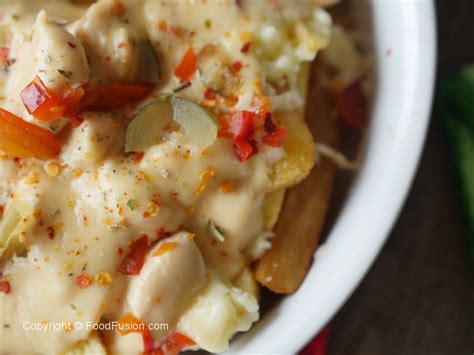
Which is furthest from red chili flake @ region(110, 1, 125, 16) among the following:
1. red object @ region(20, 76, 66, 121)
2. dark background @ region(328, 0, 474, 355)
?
dark background @ region(328, 0, 474, 355)

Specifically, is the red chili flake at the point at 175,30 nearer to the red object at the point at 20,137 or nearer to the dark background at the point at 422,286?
the red object at the point at 20,137

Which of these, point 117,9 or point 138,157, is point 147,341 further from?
point 117,9

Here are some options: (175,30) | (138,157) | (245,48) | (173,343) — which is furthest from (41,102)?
(173,343)

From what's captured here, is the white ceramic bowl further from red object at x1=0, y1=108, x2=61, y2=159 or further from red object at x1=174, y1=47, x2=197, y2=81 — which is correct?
red object at x1=0, y1=108, x2=61, y2=159

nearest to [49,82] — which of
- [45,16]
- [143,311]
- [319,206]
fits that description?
[45,16]

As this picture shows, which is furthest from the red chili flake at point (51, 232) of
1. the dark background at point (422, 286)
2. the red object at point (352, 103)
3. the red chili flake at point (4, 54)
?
the dark background at point (422, 286)
